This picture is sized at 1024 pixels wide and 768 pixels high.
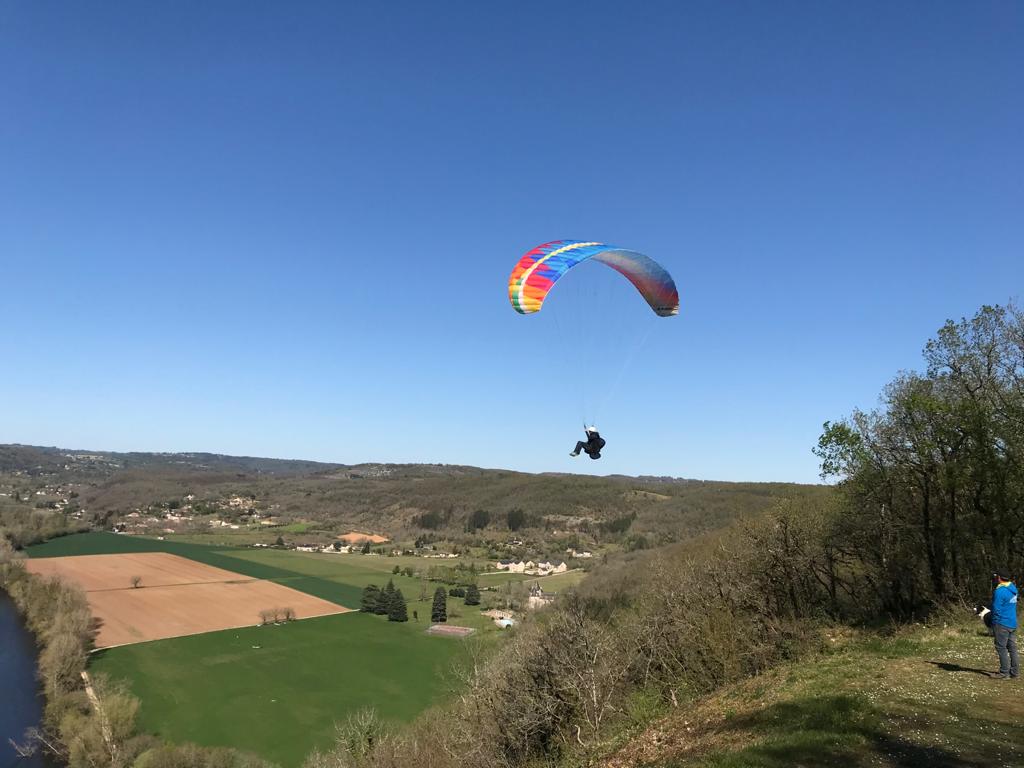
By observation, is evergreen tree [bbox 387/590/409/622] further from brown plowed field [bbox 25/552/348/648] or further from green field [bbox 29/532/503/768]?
brown plowed field [bbox 25/552/348/648]

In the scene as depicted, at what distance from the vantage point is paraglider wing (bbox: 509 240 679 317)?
55.6 feet

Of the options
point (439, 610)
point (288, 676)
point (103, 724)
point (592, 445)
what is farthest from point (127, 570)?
point (592, 445)

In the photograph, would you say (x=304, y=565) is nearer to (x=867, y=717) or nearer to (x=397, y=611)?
(x=397, y=611)

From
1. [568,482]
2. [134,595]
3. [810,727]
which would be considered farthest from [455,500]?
[810,727]

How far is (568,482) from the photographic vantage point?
→ 582ft

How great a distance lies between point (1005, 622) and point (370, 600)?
7048cm

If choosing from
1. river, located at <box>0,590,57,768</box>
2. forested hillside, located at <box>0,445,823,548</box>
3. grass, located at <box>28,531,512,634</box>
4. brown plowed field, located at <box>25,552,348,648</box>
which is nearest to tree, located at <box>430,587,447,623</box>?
grass, located at <box>28,531,512,634</box>

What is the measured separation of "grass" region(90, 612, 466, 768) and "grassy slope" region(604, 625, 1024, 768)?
30172mm

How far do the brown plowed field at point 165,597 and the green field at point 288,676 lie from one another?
3506 millimetres

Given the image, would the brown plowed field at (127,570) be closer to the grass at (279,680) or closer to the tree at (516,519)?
the grass at (279,680)

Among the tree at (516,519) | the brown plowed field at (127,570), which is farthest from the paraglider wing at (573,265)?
the tree at (516,519)

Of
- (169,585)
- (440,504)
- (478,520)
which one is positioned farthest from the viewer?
(440,504)

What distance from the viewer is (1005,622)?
8.93 metres

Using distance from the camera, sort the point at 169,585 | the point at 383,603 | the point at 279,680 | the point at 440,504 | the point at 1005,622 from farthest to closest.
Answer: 1. the point at 440,504
2. the point at 169,585
3. the point at 383,603
4. the point at 279,680
5. the point at 1005,622
